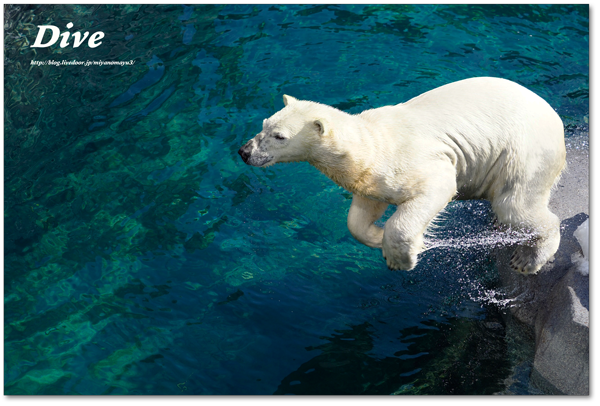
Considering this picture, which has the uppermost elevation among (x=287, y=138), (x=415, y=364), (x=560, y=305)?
(x=287, y=138)

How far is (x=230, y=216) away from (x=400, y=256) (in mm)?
2564

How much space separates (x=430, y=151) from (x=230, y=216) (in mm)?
2711

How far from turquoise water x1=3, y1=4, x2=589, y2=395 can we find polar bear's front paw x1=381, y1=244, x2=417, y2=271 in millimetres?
908

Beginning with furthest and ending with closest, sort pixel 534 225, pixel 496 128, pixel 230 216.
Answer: pixel 230 216
pixel 534 225
pixel 496 128

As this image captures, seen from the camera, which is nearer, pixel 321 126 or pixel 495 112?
pixel 321 126

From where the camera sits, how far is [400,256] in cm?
418

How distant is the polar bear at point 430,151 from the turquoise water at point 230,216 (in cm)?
104

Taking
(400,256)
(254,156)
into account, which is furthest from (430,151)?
(254,156)

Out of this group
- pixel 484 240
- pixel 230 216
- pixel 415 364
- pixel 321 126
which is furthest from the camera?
pixel 230 216

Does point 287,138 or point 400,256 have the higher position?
point 287,138

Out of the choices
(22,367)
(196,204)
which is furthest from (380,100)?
(22,367)

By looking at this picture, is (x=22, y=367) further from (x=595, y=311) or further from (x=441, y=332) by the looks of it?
(x=595, y=311)

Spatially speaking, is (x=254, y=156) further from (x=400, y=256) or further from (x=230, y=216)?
(x=230, y=216)

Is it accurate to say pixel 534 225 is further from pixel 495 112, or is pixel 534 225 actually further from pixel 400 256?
pixel 400 256
